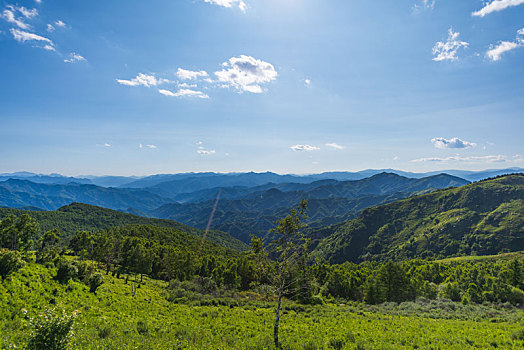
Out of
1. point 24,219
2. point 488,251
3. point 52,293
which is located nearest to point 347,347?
point 52,293

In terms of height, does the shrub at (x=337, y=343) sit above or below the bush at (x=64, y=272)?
below

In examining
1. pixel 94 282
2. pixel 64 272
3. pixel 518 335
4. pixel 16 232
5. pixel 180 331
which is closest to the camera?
pixel 518 335

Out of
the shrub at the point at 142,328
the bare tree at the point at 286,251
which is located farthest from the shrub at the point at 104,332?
the bare tree at the point at 286,251

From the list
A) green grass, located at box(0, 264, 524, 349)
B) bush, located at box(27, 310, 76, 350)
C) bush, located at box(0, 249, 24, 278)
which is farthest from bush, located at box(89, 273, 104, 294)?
bush, located at box(27, 310, 76, 350)

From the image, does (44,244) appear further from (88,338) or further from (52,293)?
Result: (88,338)

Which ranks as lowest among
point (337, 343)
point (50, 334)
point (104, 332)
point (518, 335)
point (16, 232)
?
point (16, 232)

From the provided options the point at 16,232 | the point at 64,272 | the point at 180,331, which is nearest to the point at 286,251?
the point at 180,331

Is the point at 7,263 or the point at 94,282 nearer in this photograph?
the point at 7,263

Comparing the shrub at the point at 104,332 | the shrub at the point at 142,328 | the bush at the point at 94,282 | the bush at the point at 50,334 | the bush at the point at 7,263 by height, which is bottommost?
the bush at the point at 94,282

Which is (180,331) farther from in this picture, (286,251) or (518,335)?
(518,335)

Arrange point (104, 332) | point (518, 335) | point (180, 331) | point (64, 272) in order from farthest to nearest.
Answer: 1. point (64, 272)
2. point (180, 331)
3. point (518, 335)
4. point (104, 332)

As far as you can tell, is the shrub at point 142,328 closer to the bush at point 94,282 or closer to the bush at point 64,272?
the bush at point 64,272

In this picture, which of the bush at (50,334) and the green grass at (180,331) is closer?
the bush at (50,334)

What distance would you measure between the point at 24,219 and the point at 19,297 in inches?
2379
